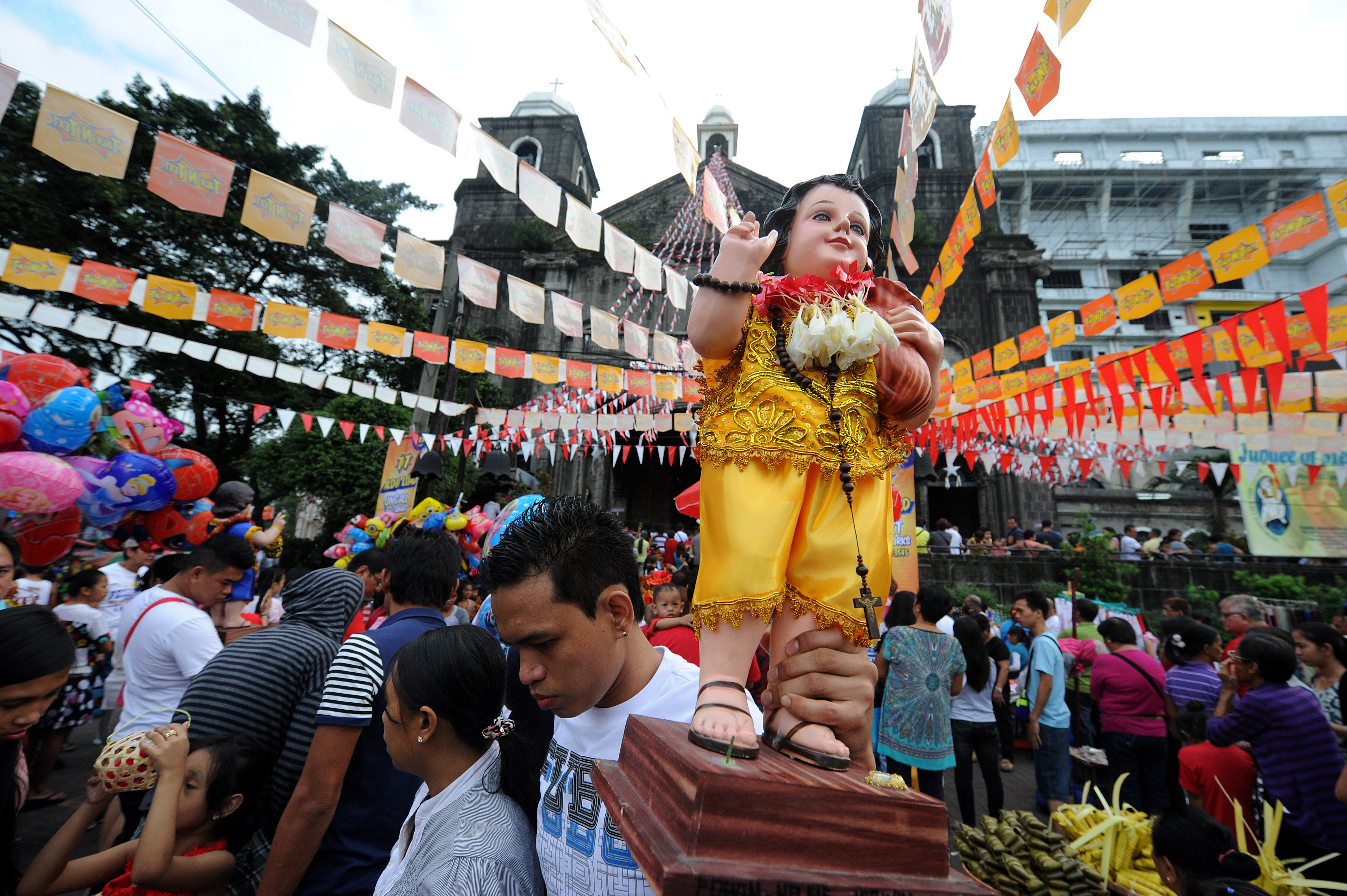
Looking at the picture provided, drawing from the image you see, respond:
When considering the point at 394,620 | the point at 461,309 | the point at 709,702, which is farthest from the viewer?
the point at 461,309

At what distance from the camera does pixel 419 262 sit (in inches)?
221

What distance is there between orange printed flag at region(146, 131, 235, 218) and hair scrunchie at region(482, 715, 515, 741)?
4510 millimetres

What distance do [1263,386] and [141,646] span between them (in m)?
12.0

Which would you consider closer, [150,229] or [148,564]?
[148,564]

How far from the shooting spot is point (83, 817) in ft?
6.54

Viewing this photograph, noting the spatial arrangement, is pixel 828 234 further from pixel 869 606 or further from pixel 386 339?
pixel 386 339

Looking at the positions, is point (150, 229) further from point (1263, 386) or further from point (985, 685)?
point (1263, 386)

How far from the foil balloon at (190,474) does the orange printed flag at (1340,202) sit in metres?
8.76

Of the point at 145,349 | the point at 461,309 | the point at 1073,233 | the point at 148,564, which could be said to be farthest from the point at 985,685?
the point at 1073,233

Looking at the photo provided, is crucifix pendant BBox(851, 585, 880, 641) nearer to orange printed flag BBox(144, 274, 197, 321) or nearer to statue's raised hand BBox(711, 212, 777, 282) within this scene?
statue's raised hand BBox(711, 212, 777, 282)

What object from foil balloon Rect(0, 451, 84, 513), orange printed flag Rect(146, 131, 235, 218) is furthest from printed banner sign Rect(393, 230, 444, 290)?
foil balloon Rect(0, 451, 84, 513)

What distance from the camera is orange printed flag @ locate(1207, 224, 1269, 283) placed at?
16.0 feet

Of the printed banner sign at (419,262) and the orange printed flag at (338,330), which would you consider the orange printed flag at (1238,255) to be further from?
the orange printed flag at (338,330)

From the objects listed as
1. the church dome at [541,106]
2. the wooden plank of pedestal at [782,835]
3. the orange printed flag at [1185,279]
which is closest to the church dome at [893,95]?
the church dome at [541,106]
